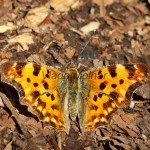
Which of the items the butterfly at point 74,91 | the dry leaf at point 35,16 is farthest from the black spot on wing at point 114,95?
the dry leaf at point 35,16

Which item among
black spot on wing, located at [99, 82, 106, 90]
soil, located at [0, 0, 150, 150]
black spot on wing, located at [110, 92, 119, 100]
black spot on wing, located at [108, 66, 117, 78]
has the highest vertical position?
black spot on wing, located at [108, 66, 117, 78]

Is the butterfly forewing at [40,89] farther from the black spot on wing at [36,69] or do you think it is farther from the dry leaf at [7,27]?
the dry leaf at [7,27]

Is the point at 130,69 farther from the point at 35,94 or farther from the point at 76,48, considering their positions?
the point at 76,48

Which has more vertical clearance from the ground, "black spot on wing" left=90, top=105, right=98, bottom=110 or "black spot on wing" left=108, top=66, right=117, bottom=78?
"black spot on wing" left=108, top=66, right=117, bottom=78

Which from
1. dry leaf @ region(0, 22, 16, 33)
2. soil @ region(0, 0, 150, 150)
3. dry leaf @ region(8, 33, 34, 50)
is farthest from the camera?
dry leaf @ region(0, 22, 16, 33)

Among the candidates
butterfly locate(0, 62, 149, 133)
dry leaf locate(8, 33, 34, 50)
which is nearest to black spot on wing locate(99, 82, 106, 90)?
butterfly locate(0, 62, 149, 133)

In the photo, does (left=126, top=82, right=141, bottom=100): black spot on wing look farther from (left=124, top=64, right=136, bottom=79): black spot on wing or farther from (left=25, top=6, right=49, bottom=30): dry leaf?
(left=25, top=6, right=49, bottom=30): dry leaf

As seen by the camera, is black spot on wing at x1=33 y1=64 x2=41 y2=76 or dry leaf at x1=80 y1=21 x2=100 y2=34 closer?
black spot on wing at x1=33 y1=64 x2=41 y2=76

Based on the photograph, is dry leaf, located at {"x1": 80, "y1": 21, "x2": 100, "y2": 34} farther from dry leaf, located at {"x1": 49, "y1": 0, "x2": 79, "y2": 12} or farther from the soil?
dry leaf, located at {"x1": 49, "y1": 0, "x2": 79, "y2": 12}

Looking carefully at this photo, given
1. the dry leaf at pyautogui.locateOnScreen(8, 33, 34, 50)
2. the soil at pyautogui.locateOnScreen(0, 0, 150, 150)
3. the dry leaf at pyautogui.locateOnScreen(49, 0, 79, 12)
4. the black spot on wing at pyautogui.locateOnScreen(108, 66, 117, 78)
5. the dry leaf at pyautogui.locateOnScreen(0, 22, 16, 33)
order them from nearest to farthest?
the black spot on wing at pyautogui.locateOnScreen(108, 66, 117, 78)
the soil at pyautogui.locateOnScreen(0, 0, 150, 150)
the dry leaf at pyautogui.locateOnScreen(8, 33, 34, 50)
the dry leaf at pyautogui.locateOnScreen(0, 22, 16, 33)
the dry leaf at pyautogui.locateOnScreen(49, 0, 79, 12)
